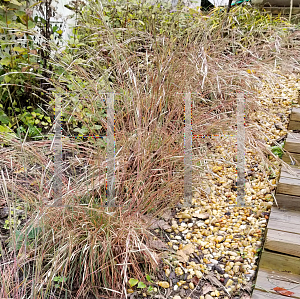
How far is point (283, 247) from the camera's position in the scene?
1536mm

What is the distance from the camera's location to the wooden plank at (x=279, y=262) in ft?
4.96

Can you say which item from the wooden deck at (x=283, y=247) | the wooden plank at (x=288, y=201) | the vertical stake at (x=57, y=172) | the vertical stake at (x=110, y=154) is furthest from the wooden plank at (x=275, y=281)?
the vertical stake at (x=57, y=172)

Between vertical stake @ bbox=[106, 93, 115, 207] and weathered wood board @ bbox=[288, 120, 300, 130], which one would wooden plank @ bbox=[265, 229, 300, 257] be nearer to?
vertical stake @ bbox=[106, 93, 115, 207]

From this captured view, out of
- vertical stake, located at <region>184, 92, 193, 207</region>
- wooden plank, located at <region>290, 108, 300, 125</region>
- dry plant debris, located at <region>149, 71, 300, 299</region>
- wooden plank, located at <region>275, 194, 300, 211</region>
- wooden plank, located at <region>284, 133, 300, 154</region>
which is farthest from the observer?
wooden plank, located at <region>290, 108, 300, 125</region>

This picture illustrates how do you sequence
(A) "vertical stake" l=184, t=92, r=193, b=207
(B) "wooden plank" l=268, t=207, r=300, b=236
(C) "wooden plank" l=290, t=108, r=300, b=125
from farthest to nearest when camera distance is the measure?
(C) "wooden plank" l=290, t=108, r=300, b=125 → (A) "vertical stake" l=184, t=92, r=193, b=207 → (B) "wooden plank" l=268, t=207, r=300, b=236

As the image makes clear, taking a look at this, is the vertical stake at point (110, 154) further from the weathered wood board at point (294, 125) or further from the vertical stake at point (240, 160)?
the weathered wood board at point (294, 125)

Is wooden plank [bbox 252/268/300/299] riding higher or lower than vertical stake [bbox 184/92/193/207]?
lower

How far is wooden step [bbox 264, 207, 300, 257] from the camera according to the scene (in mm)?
1529

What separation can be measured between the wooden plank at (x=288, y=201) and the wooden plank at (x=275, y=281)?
1.26ft

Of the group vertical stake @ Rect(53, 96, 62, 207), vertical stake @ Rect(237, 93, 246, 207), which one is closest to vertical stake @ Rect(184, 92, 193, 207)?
vertical stake @ Rect(237, 93, 246, 207)

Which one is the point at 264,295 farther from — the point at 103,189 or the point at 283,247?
the point at 103,189

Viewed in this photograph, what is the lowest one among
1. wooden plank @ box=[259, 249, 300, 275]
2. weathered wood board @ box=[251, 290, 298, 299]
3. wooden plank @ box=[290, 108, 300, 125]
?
weathered wood board @ box=[251, 290, 298, 299]

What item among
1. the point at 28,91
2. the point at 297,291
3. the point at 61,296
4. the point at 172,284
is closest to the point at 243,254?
the point at 297,291

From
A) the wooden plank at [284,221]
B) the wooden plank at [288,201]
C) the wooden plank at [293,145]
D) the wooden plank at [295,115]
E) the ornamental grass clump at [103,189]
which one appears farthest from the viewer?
the wooden plank at [295,115]
